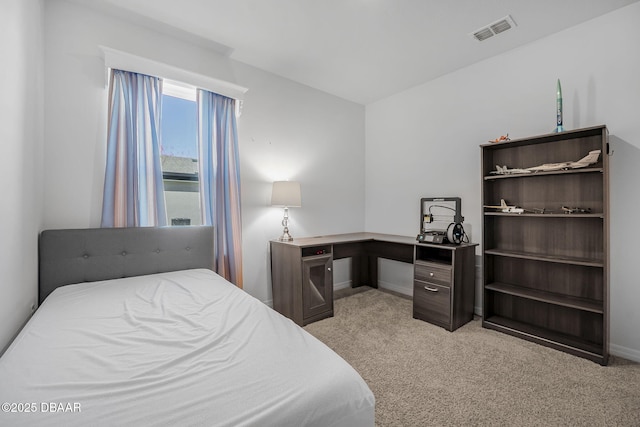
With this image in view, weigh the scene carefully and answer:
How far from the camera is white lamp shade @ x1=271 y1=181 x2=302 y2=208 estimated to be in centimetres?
292

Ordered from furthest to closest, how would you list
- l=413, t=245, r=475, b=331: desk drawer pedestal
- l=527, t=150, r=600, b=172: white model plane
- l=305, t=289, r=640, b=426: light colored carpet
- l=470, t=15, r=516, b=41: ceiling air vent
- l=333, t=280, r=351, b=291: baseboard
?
l=333, t=280, r=351, b=291: baseboard, l=413, t=245, r=475, b=331: desk drawer pedestal, l=470, t=15, r=516, b=41: ceiling air vent, l=527, t=150, r=600, b=172: white model plane, l=305, t=289, r=640, b=426: light colored carpet

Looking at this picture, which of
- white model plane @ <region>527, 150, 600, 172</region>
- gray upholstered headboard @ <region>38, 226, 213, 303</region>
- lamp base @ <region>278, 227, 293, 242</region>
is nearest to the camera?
gray upholstered headboard @ <region>38, 226, 213, 303</region>

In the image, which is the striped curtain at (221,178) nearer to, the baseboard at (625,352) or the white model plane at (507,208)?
the white model plane at (507,208)

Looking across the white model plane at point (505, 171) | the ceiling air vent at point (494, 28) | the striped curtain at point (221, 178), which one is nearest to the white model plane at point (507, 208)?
the white model plane at point (505, 171)

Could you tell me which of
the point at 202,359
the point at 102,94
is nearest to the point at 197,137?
the point at 102,94

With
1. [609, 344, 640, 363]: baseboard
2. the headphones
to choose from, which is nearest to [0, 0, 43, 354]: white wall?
the headphones

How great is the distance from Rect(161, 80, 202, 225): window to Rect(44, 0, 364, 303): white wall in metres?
0.31

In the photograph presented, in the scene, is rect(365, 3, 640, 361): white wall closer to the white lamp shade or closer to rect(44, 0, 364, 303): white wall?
rect(44, 0, 364, 303): white wall

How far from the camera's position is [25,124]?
1624mm

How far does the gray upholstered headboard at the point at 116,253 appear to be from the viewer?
75.9 inches

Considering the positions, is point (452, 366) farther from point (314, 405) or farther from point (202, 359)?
point (202, 359)

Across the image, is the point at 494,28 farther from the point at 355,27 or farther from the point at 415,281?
the point at 415,281

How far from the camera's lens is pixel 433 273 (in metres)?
2.71

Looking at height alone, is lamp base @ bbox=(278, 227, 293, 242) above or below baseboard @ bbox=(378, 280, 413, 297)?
above
